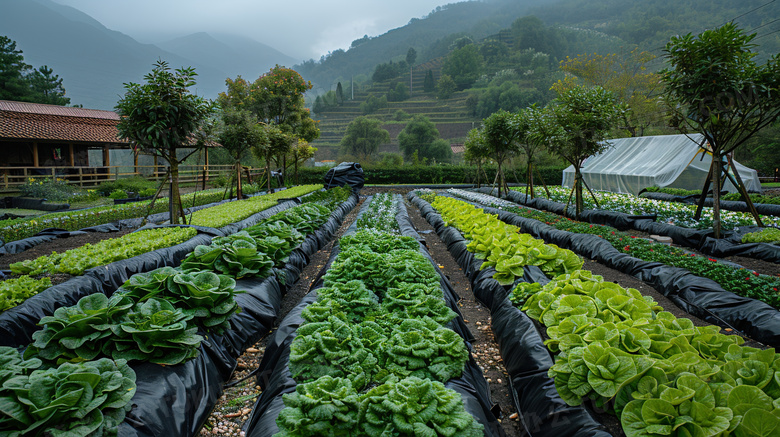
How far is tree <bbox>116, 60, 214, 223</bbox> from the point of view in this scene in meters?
6.69

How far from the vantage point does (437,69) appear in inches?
4395

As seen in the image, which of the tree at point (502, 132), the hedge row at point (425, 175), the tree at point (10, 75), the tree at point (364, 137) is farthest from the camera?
the tree at point (364, 137)

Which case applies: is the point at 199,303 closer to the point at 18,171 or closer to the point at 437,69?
the point at 18,171

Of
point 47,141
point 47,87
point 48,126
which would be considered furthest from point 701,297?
point 47,87

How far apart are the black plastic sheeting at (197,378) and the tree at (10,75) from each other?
32.7 metres

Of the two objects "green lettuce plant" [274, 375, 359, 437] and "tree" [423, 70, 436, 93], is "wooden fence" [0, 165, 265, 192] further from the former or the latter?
"tree" [423, 70, 436, 93]

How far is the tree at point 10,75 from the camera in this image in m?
24.0

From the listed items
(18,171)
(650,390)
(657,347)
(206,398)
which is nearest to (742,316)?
(657,347)

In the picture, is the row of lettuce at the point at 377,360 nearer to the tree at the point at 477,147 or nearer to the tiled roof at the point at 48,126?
the tree at the point at 477,147

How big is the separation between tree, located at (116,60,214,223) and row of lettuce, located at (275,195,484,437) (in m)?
5.23

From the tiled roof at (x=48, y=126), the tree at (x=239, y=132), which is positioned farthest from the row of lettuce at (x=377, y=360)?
the tiled roof at (x=48, y=126)

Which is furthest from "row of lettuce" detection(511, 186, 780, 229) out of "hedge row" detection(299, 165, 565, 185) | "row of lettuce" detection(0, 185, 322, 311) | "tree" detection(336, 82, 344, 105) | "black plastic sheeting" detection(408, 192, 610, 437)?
"tree" detection(336, 82, 344, 105)

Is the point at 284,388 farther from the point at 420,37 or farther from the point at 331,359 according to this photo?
the point at 420,37

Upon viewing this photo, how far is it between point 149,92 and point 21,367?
6.13 metres
